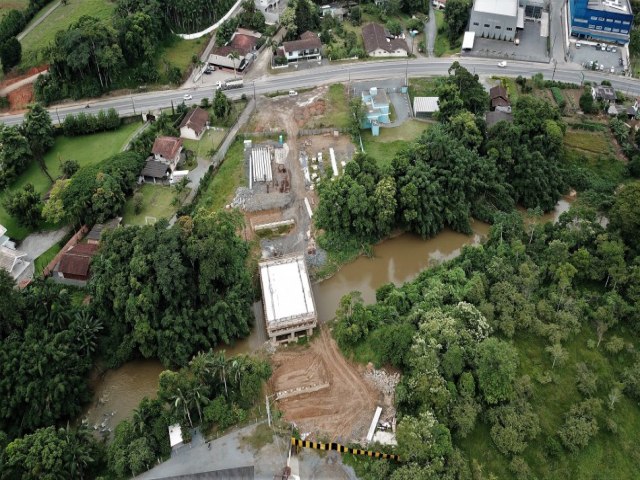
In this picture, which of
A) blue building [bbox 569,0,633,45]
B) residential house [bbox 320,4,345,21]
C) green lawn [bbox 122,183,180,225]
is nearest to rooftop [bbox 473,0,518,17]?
blue building [bbox 569,0,633,45]

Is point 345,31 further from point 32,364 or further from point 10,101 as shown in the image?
point 32,364

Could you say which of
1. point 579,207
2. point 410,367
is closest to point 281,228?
point 410,367

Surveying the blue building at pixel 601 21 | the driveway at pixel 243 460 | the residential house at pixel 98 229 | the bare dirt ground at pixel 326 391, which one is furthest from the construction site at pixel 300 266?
the blue building at pixel 601 21

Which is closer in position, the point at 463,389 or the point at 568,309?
the point at 463,389

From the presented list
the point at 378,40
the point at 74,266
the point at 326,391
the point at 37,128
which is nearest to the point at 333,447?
the point at 326,391

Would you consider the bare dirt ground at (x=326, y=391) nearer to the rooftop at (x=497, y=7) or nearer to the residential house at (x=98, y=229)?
the residential house at (x=98, y=229)

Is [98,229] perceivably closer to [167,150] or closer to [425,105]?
[167,150]

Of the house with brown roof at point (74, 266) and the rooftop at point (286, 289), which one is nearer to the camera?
the rooftop at point (286, 289)
